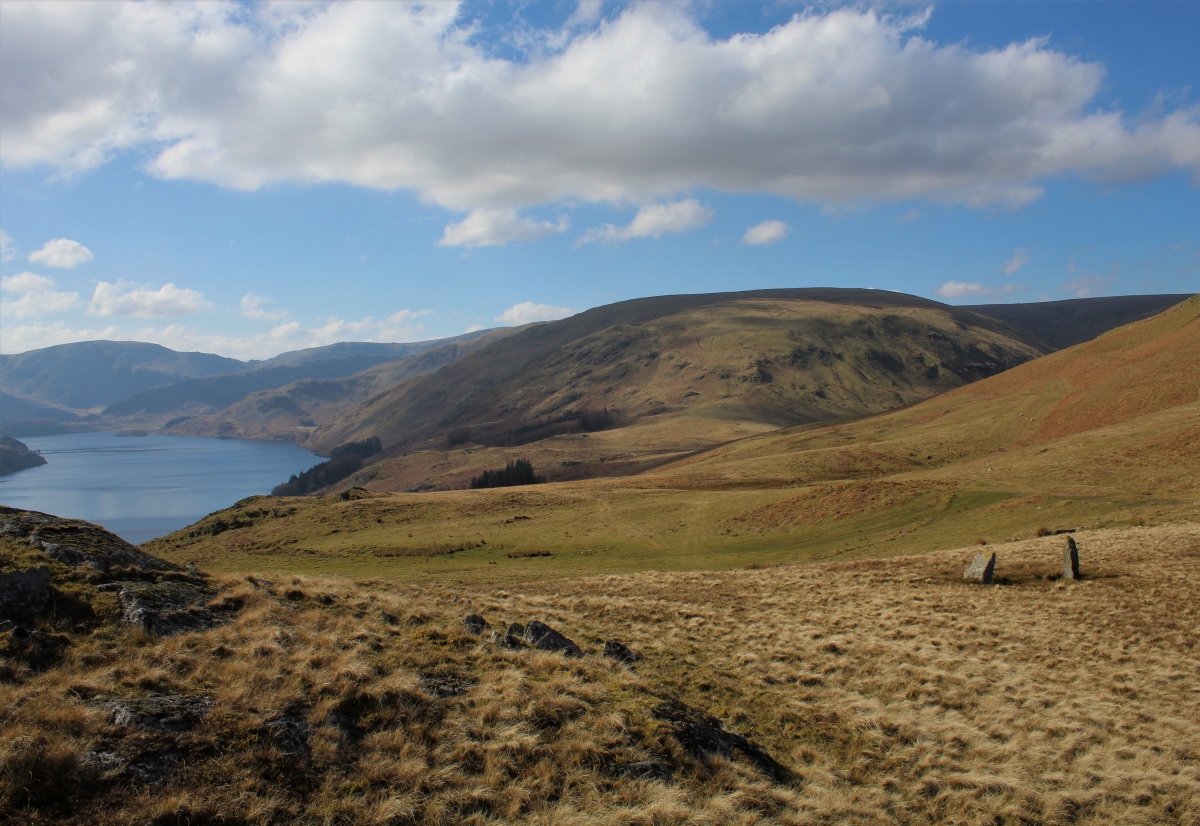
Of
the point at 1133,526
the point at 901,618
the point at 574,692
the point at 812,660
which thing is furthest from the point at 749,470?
the point at 574,692

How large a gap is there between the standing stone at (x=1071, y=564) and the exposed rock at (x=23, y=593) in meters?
28.3

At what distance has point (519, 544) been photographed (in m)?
46.4

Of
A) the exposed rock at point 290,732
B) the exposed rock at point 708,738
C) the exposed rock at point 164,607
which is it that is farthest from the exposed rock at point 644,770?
the exposed rock at point 164,607

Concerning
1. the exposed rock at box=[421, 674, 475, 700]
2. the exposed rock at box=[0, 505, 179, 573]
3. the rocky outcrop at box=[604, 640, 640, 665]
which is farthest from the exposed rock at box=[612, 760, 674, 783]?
the exposed rock at box=[0, 505, 179, 573]

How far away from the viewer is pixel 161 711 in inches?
347

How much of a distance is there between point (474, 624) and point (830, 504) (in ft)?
115

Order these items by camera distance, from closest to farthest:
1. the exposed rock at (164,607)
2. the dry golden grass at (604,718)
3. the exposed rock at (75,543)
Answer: the dry golden grass at (604,718) < the exposed rock at (164,607) < the exposed rock at (75,543)

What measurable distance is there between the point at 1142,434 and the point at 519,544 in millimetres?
44608

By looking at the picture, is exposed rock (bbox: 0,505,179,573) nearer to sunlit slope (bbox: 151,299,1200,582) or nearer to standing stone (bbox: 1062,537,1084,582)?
sunlit slope (bbox: 151,299,1200,582)

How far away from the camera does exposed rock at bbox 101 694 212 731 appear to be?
27.9 ft

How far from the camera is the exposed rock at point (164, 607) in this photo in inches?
447

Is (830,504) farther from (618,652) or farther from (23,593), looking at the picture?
(23,593)

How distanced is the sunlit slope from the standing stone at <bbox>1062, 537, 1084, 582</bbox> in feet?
32.7

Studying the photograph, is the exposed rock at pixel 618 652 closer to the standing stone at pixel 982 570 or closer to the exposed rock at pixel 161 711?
the exposed rock at pixel 161 711
